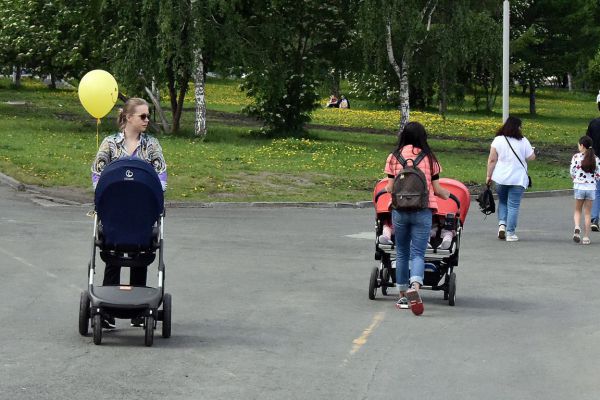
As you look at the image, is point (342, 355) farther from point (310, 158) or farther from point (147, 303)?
point (310, 158)

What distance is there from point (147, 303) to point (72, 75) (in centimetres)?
3966

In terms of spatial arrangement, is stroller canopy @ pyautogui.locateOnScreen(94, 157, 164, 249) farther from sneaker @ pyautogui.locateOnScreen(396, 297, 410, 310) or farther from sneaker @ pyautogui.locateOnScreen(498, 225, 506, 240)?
sneaker @ pyautogui.locateOnScreen(498, 225, 506, 240)

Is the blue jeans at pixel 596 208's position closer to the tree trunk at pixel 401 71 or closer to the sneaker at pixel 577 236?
the sneaker at pixel 577 236

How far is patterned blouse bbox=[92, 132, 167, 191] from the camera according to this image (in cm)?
1049

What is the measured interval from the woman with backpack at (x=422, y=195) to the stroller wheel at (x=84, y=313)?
9.57ft

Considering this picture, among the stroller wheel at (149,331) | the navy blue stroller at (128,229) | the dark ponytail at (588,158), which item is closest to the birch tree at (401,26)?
the dark ponytail at (588,158)

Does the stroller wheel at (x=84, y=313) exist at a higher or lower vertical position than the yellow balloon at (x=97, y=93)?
lower

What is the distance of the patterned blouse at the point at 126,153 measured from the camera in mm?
10492

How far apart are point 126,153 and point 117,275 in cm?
94

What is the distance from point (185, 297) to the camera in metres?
12.8

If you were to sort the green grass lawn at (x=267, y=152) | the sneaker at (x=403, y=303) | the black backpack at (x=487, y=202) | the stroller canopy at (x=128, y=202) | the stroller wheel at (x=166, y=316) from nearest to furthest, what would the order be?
the stroller canopy at (x=128, y=202) < the stroller wheel at (x=166, y=316) < the sneaker at (x=403, y=303) < the black backpack at (x=487, y=202) < the green grass lawn at (x=267, y=152)

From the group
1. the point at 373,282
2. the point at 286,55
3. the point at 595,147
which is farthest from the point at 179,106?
the point at 373,282

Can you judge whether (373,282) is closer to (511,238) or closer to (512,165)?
(511,238)

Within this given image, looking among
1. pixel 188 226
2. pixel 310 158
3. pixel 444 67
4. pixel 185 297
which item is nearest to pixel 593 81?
pixel 444 67
